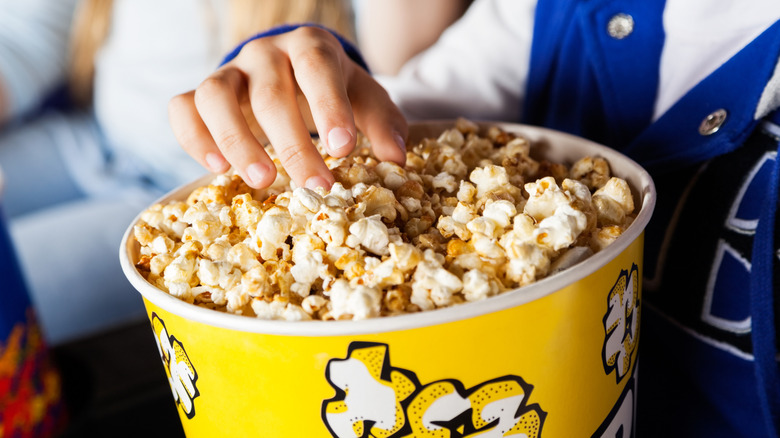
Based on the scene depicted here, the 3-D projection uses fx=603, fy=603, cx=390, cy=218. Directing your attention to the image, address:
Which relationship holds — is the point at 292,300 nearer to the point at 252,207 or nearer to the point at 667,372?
the point at 252,207

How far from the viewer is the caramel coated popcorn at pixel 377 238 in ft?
1.14

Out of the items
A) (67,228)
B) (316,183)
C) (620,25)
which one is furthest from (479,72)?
(67,228)

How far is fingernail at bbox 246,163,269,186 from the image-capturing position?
455 millimetres

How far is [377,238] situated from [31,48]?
4.93 feet

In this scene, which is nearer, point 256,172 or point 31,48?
point 256,172

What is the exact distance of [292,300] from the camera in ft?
1.19

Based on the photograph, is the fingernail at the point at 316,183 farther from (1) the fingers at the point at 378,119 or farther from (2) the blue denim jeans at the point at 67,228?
(2) the blue denim jeans at the point at 67,228

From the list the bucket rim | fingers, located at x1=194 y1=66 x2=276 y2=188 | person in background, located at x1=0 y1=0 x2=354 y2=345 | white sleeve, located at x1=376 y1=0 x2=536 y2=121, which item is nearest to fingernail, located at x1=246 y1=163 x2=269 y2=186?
fingers, located at x1=194 y1=66 x2=276 y2=188

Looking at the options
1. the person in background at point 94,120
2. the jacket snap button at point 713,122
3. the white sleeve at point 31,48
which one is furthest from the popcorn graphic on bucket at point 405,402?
the white sleeve at point 31,48

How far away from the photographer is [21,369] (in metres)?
0.80

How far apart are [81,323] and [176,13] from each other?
702 mm

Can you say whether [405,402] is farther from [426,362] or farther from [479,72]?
[479,72]

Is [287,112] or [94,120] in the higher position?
[287,112]

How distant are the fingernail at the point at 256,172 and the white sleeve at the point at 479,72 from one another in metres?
0.35
